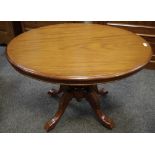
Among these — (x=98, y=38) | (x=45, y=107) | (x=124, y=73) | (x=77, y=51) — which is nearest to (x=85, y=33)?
(x=98, y=38)

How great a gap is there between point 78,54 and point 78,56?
0.03 m

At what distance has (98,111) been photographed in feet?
5.28

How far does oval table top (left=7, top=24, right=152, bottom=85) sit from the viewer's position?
110cm

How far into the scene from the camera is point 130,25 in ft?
7.13

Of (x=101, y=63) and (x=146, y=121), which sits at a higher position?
(x=101, y=63)

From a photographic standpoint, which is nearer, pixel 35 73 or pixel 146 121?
pixel 35 73

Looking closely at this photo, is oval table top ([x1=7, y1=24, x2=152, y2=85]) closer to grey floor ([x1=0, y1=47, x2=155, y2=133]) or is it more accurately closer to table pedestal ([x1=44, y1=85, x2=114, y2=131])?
table pedestal ([x1=44, y1=85, x2=114, y2=131])

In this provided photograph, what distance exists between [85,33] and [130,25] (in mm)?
808

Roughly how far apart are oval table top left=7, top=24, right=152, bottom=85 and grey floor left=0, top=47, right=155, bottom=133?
588 mm

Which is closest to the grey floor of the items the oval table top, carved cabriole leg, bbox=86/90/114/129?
→ carved cabriole leg, bbox=86/90/114/129

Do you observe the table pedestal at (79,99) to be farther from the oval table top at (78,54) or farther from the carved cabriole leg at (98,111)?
the oval table top at (78,54)
